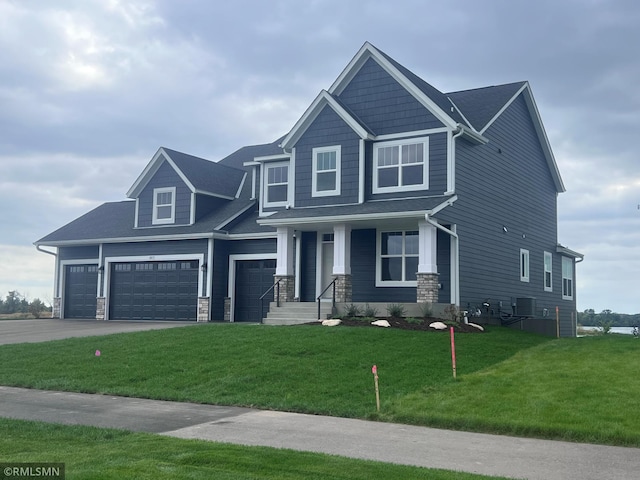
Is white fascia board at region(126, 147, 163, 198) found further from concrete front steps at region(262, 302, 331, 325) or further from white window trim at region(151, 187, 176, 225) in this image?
concrete front steps at region(262, 302, 331, 325)

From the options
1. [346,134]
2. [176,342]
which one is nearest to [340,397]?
[176,342]

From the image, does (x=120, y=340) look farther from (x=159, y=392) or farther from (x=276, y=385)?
(x=276, y=385)

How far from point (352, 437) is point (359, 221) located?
39.9 feet

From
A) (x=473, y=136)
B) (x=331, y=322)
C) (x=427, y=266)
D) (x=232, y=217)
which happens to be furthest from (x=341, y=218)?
(x=232, y=217)

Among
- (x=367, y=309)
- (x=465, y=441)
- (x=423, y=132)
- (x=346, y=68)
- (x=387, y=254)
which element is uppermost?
(x=346, y=68)

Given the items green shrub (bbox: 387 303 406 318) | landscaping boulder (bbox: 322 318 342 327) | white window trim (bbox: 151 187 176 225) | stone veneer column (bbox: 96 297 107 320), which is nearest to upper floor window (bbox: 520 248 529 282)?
green shrub (bbox: 387 303 406 318)

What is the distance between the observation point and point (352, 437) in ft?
30.3

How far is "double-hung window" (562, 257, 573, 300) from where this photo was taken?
30359mm

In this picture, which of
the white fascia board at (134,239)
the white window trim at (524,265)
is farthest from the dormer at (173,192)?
the white window trim at (524,265)

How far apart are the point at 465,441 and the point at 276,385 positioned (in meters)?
4.33

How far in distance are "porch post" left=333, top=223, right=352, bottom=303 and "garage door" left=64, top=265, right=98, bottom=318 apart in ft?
43.2

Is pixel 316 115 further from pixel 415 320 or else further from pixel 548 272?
pixel 548 272

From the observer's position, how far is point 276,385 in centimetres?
1255

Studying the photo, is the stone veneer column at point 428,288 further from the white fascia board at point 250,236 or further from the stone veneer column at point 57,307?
the stone veneer column at point 57,307
